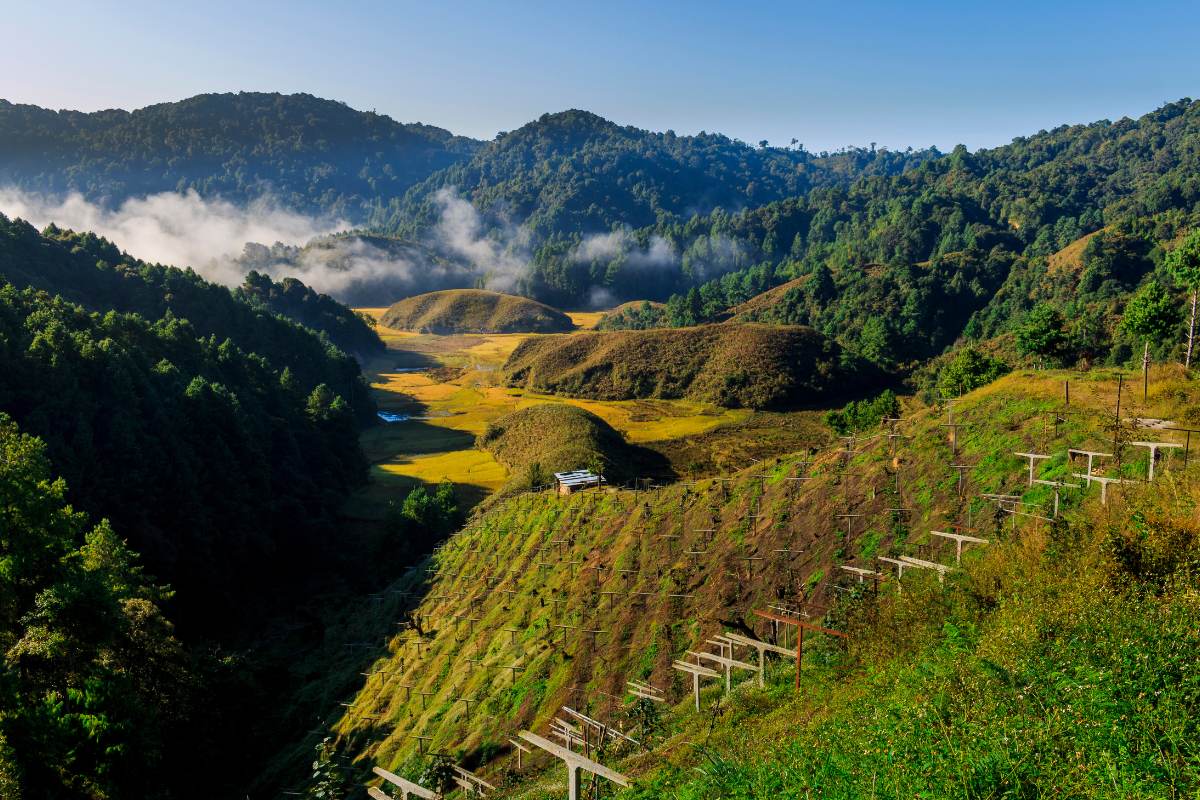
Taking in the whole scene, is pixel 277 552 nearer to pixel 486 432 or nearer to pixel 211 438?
pixel 211 438

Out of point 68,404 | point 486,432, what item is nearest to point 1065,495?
point 68,404

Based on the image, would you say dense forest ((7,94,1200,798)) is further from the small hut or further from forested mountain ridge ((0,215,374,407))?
the small hut

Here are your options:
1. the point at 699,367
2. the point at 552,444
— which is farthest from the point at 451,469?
the point at 699,367

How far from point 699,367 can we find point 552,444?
4117 centimetres

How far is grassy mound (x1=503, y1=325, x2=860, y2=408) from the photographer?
9488 centimetres

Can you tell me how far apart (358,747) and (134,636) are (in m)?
9.29

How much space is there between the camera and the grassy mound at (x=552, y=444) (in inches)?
2308

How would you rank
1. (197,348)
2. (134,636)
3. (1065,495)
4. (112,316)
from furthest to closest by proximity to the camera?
1. (197,348)
2. (112,316)
3. (134,636)
4. (1065,495)

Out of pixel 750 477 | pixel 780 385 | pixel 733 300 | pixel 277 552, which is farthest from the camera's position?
pixel 733 300

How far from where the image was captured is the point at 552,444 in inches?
2653

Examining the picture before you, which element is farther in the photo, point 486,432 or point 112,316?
point 486,432

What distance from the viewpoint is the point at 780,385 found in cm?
9356

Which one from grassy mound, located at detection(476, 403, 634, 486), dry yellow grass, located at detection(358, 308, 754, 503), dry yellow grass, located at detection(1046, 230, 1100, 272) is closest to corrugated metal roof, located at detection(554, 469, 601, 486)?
grassy mound, located at detection(476, 403, 634, 486)

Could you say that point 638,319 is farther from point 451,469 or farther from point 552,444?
point 552,444
